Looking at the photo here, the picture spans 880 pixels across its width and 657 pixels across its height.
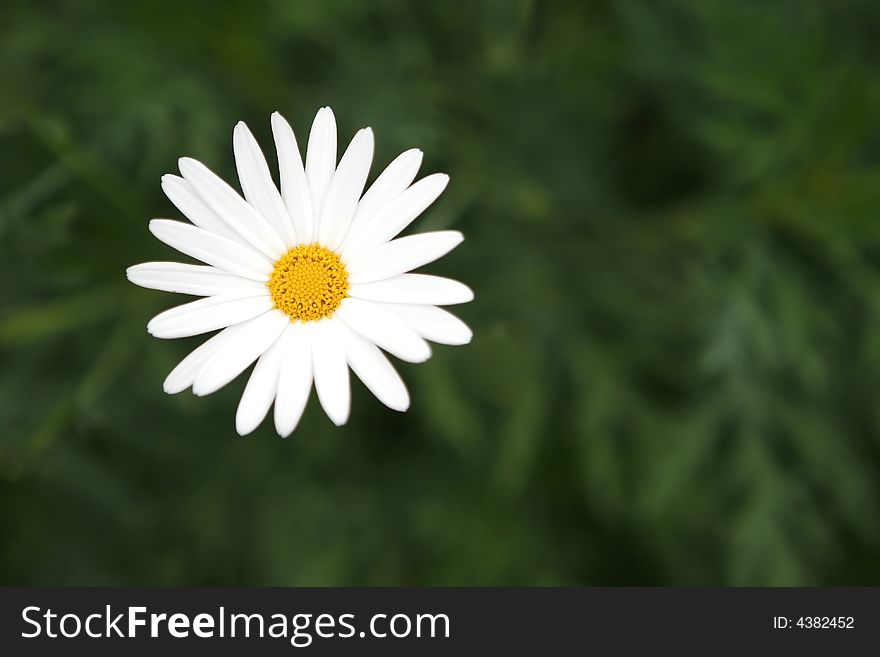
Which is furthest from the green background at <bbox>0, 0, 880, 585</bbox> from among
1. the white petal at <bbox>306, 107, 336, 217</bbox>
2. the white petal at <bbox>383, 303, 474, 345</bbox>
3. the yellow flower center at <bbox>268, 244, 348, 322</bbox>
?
the white petal at <bbox>383, 303, 474, 345</bbox>

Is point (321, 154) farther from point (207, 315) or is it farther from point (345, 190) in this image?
point (207, 315)

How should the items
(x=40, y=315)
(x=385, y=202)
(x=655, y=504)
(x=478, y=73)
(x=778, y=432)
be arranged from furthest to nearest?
(x=778, y=432) → (x=478, y=73) → (x=655, y=504) → (x=40, y=315) → (x=385, y=202)

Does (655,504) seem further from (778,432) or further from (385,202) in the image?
(385,202)

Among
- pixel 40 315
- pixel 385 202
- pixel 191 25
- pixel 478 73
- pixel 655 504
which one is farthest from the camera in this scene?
pixel 478 73

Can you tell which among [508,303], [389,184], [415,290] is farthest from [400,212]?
[508,303]

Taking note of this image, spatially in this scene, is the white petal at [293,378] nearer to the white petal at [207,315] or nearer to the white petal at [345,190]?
the white petal at [207,315]

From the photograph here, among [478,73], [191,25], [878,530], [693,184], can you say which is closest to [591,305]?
[693,184]
